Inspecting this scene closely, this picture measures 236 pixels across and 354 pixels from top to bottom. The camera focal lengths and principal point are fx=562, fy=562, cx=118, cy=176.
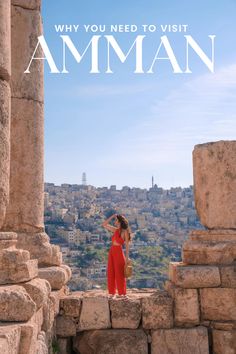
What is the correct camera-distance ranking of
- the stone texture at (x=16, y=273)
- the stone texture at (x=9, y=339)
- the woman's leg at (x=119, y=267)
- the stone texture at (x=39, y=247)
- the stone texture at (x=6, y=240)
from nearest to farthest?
the stone texture at (x=9, y=339)
the stone texture at (x=16, y=273)
the stone texture at (x=6, y=240)
the stone texture at (x=39, y=247)
the woman's leg at (x=119, y=267)

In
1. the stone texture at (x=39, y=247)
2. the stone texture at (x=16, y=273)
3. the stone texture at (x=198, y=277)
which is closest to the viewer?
the stone texture at (x=16, y=273)

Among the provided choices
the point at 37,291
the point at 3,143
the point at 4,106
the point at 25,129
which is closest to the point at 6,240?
the point at 37,291

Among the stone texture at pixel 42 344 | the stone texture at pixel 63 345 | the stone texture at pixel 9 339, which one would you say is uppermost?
the stone texture at pixel 9 339

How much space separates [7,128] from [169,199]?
102 meters

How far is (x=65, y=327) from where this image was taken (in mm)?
9023

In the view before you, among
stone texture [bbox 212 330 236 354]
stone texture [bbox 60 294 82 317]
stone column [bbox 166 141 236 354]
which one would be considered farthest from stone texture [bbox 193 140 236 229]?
stone texture [bbox 60 294 82 317]

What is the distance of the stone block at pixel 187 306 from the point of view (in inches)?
350

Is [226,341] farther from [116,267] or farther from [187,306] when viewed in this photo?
[116,267]

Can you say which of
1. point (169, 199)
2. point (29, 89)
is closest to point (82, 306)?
point (29, 89)

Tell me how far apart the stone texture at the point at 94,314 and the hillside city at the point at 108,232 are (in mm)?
15060

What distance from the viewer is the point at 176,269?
903cm

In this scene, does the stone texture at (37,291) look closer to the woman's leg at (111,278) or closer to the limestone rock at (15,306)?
the limestone rock at (15,306)

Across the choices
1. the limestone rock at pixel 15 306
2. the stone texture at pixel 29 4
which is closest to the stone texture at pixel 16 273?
the limestone rock at pixel 15 306

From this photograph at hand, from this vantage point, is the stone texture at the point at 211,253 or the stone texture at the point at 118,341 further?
the stone texture at the point at 211,253
